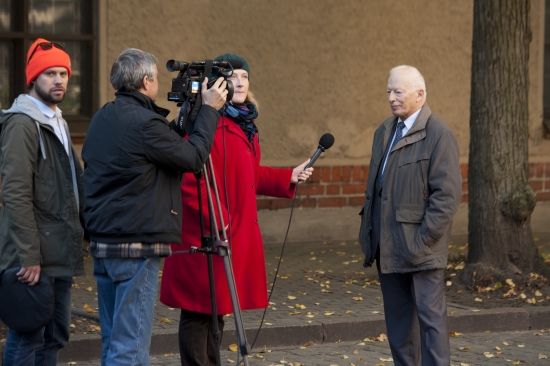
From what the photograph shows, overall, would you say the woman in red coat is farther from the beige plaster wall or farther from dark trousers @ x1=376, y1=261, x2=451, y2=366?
the beige plaster wall

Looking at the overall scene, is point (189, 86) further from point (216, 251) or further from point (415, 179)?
point (415, 179)

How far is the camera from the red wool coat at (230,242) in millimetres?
5031

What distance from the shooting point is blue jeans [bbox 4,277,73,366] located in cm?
481

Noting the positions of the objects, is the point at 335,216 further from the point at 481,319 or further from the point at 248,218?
the point at 248,218

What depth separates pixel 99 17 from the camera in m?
10.0

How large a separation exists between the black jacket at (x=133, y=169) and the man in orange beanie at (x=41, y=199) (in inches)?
15.1

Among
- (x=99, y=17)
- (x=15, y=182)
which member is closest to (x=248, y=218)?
(x=15, y=182)

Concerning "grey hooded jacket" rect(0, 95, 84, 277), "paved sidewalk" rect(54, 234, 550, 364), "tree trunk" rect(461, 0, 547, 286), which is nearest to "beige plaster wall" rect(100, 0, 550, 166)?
"paved sidewalk" rect(54, 234, 550, 364)

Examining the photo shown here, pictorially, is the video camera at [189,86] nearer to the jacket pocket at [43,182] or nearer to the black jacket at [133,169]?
the black jacket at [133,169]

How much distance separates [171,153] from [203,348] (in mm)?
1297

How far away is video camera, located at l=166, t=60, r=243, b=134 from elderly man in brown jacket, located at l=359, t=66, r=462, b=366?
1169mm

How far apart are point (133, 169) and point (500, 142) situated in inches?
184

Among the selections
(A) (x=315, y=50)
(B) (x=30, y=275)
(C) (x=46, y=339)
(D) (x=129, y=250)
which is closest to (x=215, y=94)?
(D) (x=129, y=250)

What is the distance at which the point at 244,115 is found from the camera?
5.18 meters
